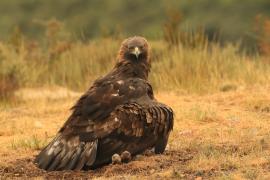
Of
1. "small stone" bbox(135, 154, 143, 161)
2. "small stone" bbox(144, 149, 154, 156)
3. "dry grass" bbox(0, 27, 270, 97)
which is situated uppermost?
"dry grass" bbox(0, 27, 270, 97)

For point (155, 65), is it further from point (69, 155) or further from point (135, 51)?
point (69, 155)

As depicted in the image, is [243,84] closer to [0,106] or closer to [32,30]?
[0,106]

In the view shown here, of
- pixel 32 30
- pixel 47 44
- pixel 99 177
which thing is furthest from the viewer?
pixel 32 30

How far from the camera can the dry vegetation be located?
28.8ft

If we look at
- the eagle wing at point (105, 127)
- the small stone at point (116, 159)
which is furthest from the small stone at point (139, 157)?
the small stone at point (116, 159)

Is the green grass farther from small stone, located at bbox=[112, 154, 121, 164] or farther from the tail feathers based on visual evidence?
the tail feathers

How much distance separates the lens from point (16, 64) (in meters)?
16.5

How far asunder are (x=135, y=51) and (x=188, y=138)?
51.4 inches

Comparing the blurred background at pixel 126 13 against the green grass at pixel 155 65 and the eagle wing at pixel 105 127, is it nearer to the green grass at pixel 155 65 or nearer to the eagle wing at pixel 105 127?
the green grass at pixel 155 65

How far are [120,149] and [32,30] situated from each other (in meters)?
32.5

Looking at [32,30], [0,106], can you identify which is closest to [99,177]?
[0,106]

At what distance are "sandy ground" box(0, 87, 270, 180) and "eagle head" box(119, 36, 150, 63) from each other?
3.44 ft

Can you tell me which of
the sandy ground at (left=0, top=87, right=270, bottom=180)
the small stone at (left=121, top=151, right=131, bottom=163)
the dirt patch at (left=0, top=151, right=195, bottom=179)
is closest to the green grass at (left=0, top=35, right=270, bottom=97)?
the sandy ground at (left=0, top=87, right=270, bottom=180)

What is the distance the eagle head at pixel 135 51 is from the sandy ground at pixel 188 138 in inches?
41.3
